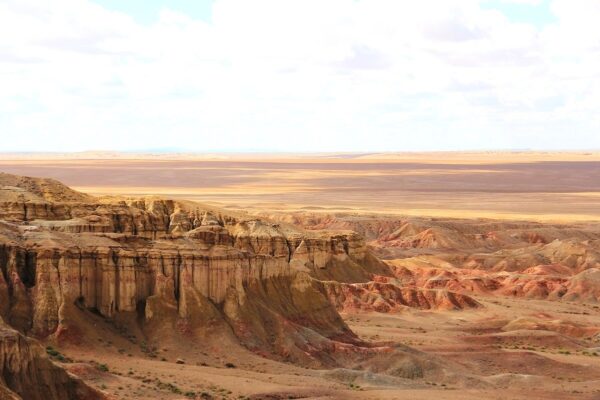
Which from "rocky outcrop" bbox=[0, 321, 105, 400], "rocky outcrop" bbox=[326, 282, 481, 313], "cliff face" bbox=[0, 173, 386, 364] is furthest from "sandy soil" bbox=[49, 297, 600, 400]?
"rocky outcrop" bbox=[326, 282, 481, 313]

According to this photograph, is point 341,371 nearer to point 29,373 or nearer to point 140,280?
point 140,280

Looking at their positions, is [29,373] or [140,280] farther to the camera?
[140,280]

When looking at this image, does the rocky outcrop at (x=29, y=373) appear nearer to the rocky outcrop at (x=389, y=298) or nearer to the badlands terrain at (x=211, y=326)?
the badlands terrain at (x=211, y=326)

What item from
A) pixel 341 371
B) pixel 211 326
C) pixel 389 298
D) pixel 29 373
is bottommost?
pixel 389 298

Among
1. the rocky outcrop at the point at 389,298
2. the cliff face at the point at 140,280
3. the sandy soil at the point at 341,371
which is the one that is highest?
the cliff face at the point at 140,280

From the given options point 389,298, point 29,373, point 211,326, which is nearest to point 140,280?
point 211,326

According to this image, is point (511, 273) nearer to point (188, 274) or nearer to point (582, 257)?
point (582, 257)

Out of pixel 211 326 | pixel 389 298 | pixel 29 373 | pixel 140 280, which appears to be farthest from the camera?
pixel 389 298

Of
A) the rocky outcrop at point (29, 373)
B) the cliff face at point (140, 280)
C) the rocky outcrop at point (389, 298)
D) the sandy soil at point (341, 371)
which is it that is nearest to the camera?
the rocky outcrop at point (29, 373)

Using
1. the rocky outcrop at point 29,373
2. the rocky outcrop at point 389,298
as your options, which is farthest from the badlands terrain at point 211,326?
the rocky outcrop at point 389,298
